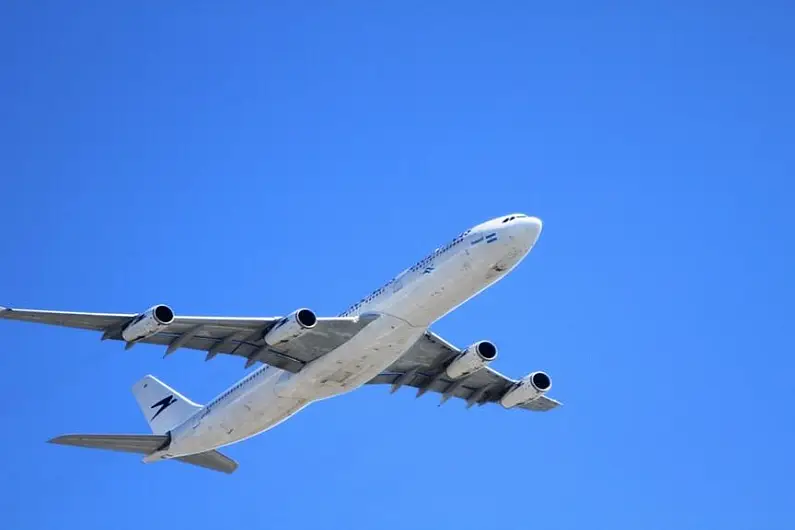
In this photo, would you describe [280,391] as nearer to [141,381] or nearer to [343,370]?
[343,370]

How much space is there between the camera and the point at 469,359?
64125 mm

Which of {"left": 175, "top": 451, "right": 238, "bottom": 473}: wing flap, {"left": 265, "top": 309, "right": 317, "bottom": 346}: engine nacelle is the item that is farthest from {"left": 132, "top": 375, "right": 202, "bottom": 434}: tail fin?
{"left": 265, "top": 309, "right": 317, "bottom": 346}: engine nacelle

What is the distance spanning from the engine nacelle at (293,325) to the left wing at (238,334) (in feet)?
0.35

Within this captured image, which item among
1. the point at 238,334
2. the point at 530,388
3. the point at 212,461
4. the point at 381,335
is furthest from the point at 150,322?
the point at 530,388

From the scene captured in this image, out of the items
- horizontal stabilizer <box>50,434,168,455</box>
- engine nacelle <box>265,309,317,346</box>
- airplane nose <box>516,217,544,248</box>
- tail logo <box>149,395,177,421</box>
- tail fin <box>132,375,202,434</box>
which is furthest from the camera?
tail logo <box>149,395,177,421</box>

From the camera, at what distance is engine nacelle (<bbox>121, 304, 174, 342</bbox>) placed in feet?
181

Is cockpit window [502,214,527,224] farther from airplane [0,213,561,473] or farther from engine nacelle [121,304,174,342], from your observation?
engine nacelle [121,304,174,342]

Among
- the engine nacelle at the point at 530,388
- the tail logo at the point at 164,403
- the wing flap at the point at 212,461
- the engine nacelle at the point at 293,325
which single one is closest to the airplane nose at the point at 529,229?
the engine nacelle at the point at 293,325

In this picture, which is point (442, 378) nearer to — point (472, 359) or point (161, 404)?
point (472, 359)

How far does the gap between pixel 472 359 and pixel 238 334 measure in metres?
11.2

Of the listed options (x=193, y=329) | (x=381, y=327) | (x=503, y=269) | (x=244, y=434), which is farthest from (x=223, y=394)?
(x=503, y=269)

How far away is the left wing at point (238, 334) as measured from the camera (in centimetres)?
5591

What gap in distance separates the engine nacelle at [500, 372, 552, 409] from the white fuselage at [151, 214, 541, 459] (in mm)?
10477

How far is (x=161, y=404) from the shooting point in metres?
71.8
